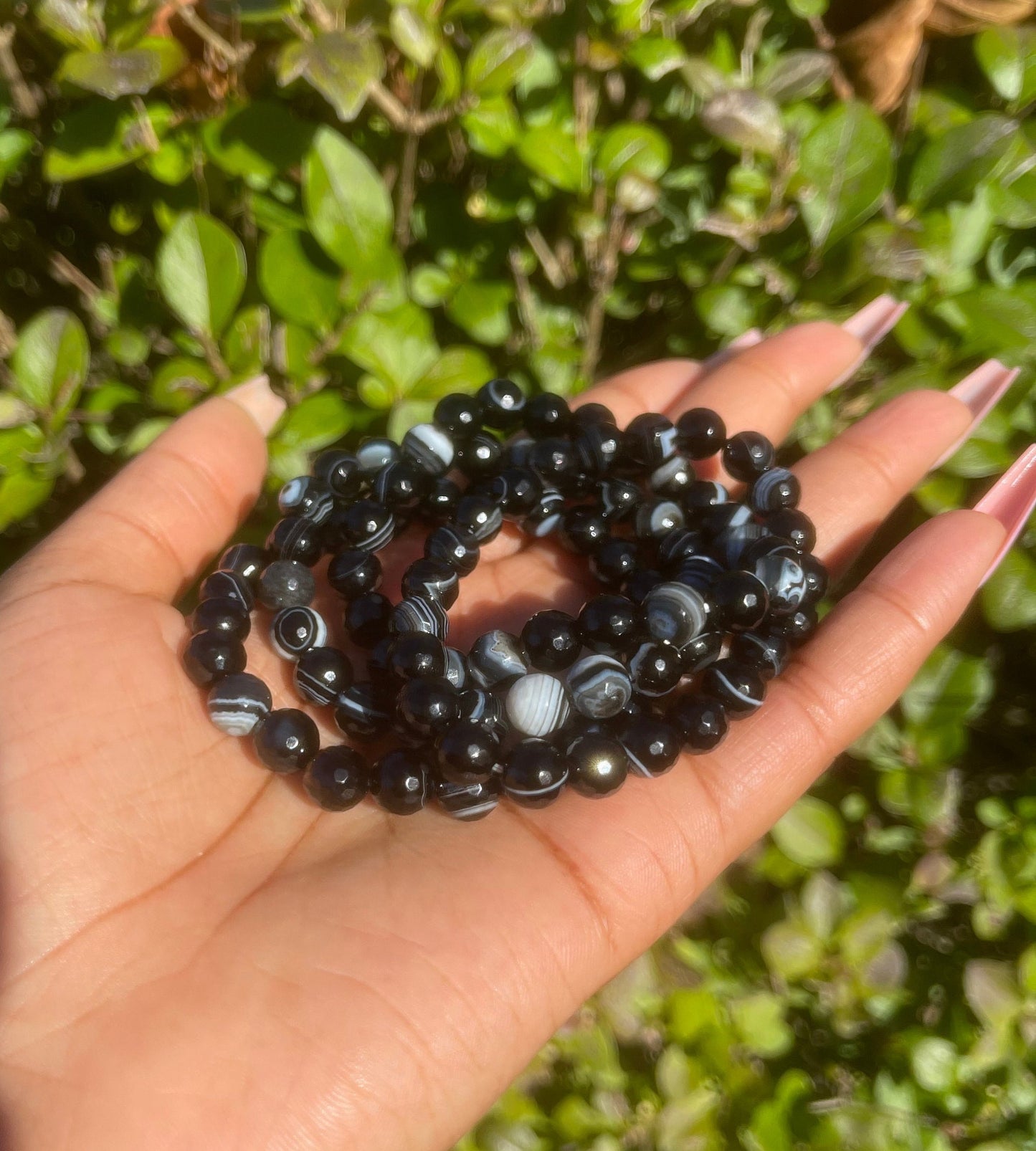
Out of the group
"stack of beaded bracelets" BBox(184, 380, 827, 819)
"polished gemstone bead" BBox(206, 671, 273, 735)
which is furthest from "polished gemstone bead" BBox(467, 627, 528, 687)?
"polished gemstone bead" BBox(206, 671, 273, 735)

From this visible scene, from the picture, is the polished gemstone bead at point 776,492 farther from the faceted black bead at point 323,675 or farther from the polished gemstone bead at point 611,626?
the faceted black bead at point 323,675

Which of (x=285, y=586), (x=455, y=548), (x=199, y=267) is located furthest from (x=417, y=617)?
(x=199, y=267)

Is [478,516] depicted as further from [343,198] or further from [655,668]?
[343,198]

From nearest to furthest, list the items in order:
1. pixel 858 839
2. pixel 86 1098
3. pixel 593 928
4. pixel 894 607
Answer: pixel 86 1098 < pixel 593 928 < pixel 894 607 < pixel 858 839

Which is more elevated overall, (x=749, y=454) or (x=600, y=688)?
(x=749, y=454)

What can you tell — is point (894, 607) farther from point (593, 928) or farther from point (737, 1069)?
point (737, 1069)

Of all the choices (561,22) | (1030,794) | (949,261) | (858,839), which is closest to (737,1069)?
(858,839)

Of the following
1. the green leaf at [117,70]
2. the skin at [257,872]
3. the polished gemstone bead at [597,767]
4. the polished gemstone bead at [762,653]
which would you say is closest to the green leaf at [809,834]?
the skin at [257,872]
